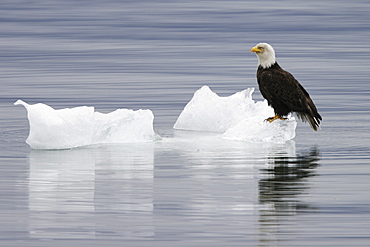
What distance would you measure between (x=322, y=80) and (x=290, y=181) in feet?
31.5

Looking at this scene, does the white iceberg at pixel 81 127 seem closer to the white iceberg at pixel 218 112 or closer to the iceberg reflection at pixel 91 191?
the iceberg reflection at pixel 91 191

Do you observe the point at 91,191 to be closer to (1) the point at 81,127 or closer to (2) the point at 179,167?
(2) the point at 179,167

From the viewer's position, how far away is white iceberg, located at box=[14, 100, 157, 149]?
455 inches

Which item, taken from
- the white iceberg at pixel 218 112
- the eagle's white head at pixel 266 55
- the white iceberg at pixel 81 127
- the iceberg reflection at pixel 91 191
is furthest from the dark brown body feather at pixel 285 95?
the iceberg reflection at pixel 91 191

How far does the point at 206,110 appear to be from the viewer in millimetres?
13406

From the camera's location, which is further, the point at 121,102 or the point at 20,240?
the point at 121,102

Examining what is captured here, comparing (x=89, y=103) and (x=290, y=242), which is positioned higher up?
(x=89, y=103)

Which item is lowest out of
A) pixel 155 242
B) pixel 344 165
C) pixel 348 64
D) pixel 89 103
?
pixel 155 242

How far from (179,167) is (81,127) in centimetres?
168

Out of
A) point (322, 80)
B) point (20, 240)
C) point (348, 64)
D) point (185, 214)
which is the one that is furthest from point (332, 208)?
point (348, 64)

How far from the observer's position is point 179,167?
10.4 meters

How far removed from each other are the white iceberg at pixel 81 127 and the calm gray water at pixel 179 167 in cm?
17

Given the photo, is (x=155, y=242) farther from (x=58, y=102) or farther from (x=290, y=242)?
(x=58, y=102)

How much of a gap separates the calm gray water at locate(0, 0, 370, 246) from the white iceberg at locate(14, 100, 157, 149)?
169 mm
